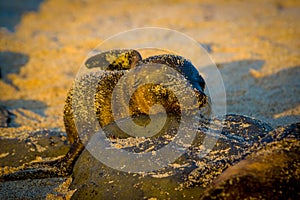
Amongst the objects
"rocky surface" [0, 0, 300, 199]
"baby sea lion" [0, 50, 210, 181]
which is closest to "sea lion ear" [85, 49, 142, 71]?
"baby sea lion" [0, 50, 210, 181]

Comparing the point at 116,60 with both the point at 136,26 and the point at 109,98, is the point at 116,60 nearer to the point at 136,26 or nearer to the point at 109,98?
the point at 109,98

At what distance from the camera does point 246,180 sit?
1.86 metres

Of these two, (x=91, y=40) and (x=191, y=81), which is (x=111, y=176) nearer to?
(x=191, y=81)

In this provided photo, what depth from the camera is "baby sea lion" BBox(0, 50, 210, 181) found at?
2820 mm

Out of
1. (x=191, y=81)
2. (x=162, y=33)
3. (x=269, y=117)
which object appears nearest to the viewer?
(x=191, y=81)

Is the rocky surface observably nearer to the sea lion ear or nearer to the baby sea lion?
the baby sea lion

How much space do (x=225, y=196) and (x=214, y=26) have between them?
6.62m

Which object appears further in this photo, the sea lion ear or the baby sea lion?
the sea lion ear

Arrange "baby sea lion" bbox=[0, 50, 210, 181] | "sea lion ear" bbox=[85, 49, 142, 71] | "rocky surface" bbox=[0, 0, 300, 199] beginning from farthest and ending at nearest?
"rocky surface" bbox=[0, 0, 300, 199] → "sea lion ear" bbox=[85, 49, 142, 71] → "baby sea lion" bbox=[0, 50, 210, 181]

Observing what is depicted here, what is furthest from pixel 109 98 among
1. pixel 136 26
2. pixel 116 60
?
pixel 136 26

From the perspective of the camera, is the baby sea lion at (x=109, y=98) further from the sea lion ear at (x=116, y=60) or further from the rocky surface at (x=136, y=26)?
the rocky surface at (x=136, y=26)

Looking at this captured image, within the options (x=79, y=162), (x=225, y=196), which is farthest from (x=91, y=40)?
(x=225, y=196)

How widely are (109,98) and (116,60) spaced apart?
452 mm

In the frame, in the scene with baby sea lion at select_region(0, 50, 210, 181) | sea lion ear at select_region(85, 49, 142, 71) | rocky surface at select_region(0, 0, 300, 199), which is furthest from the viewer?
rocky surface at select_region(0, 0, 300, 199)
